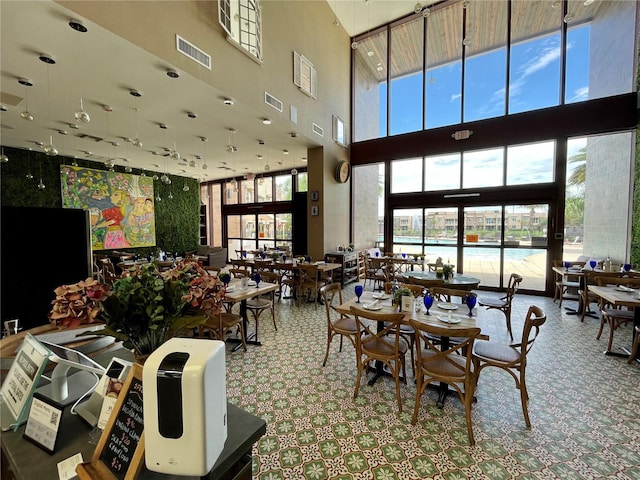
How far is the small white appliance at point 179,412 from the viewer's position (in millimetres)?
737

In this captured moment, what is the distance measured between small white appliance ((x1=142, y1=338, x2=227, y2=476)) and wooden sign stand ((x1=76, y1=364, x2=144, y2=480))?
0.08 metres

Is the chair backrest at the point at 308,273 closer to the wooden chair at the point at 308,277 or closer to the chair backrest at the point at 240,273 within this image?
the wooden chair at the point at 308,277

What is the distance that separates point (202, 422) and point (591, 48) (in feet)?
29.7

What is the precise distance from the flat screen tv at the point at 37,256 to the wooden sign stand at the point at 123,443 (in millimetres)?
1859

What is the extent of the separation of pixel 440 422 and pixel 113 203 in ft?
33.4

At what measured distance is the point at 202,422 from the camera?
75cm

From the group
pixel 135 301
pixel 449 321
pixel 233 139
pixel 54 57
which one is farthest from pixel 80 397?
pixel 233 139

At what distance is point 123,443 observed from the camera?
83cm

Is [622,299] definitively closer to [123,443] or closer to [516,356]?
[516,356]

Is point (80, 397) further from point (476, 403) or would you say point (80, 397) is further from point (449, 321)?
point (476, 403)

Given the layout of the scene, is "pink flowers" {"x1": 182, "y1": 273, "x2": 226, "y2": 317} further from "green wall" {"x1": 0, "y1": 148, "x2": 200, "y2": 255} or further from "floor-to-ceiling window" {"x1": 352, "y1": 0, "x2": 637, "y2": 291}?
"green wall" {"x1": 0, "y1": 148, "x2": 200, "y2": 255}

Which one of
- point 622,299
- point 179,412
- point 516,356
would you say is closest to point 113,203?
point 179,412

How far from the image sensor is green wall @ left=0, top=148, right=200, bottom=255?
6.91 meters

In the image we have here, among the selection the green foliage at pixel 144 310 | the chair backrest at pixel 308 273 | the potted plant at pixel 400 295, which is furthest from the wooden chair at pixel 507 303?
the green foliage at pixel 144 310
